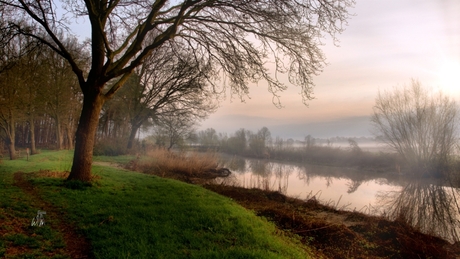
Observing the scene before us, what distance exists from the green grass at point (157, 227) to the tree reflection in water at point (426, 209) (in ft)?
18.3

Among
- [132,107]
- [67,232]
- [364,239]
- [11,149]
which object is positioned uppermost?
[132,107]

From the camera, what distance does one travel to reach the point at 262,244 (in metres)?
4.26

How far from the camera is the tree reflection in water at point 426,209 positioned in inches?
320

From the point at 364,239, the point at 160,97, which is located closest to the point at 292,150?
the point at 160,97

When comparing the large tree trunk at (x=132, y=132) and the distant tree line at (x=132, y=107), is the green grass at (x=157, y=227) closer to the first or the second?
the distant tree line at (x=132, y=107)

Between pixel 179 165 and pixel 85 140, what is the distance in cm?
947

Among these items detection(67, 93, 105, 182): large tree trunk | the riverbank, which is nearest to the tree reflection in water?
the riverbank

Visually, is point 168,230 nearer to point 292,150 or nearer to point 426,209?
point 426,209

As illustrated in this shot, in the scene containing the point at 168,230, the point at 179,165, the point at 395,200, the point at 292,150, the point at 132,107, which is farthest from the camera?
the point at 292,150

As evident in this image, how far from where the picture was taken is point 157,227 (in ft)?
15.2

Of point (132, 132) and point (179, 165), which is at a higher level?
point (132, 132)

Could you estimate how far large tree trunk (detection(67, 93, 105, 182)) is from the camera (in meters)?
7.70

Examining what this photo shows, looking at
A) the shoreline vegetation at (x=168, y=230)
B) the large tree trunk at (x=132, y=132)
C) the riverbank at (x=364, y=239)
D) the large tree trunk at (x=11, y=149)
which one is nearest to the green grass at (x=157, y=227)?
the shoreline vegetation at (x=168, y=230)

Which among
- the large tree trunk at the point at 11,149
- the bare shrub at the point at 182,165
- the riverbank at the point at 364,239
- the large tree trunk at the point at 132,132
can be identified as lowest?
the riverbank at the point at 364,239
